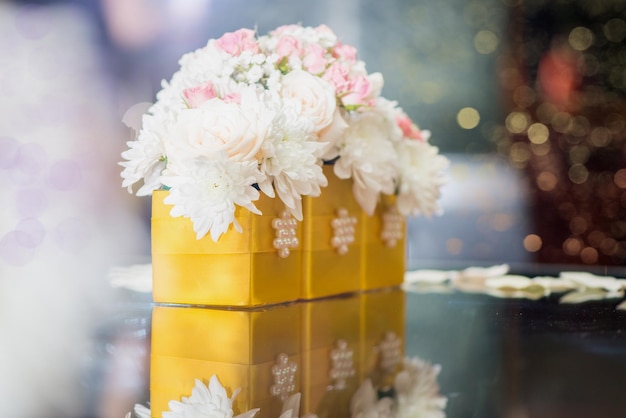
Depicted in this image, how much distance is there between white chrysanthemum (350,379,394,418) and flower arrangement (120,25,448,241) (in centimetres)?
38

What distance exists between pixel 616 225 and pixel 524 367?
2.34 metres

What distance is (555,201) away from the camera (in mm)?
2949

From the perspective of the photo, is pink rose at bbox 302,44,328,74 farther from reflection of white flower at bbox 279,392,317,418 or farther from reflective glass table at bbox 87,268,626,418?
reflection of white flower at bbox 279,392,317,418

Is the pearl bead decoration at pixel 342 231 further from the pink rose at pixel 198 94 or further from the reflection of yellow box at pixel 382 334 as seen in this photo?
the pink rose at pixel 198 94

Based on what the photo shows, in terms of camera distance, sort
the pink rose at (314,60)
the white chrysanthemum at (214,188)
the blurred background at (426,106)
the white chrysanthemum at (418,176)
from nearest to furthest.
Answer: the white chrysanthemum at (214,188)
the pink rose at (314,60)
the white chrysanthemum at (418,176)
the blurred background at (426,106)

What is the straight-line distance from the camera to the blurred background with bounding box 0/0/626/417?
9.57 feet

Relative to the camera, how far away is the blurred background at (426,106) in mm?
2916

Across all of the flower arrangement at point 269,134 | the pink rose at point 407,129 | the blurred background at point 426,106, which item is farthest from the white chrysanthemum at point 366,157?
the blurred background at point 426,106

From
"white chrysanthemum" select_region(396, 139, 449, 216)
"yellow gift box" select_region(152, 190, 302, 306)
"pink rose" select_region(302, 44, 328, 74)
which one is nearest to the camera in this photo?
"yellow gift box" select_region(152, 190, 302, 306)

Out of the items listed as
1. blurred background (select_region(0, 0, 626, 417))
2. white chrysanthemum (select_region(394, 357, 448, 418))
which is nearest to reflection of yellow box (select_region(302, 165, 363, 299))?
white chrysanthemum (select_region(394, 357, 448, 418))

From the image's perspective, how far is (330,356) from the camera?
82 cm

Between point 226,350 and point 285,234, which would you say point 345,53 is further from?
point 226,350

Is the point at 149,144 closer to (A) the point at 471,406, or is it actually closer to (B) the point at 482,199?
(A) the point at 471,406

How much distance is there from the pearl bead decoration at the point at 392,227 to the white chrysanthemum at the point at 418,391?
0.64 meters
